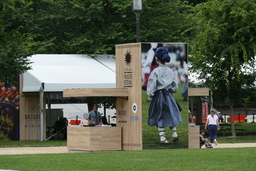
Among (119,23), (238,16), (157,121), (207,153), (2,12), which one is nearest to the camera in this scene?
(207,153)

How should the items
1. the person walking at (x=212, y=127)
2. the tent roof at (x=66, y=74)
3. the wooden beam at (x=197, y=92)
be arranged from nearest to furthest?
the wooden beam at (x=197, y=92), the person walking at (x=212, y=127), the tent roof at (x=66, y=74)

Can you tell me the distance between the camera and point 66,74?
31.7 metres

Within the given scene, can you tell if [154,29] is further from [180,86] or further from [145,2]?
[180,86]

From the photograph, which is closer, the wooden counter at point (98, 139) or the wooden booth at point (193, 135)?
the wooden counter at point (98, 139)

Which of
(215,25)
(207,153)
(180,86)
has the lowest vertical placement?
(207,153)

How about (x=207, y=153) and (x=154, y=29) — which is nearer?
(x=207, y=153)

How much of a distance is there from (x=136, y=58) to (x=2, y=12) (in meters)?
9.43

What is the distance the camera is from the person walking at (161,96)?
22141 millimetres

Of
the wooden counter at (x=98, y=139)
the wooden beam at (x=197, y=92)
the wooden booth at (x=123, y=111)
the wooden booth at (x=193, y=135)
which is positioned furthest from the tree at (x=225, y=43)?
the wooden counter at (x=98, y=139)

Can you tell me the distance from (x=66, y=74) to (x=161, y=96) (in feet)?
33.8

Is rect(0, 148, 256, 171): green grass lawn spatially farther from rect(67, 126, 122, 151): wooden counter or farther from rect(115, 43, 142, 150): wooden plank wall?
rect(67, 126, 122, 151): wooden counter

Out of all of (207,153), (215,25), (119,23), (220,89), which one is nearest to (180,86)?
(207,153)

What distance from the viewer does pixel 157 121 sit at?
72.8 ft

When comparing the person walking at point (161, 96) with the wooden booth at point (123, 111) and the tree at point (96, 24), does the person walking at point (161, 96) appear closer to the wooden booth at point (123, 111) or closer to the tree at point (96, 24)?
the wooden booth at point (123, 111)
